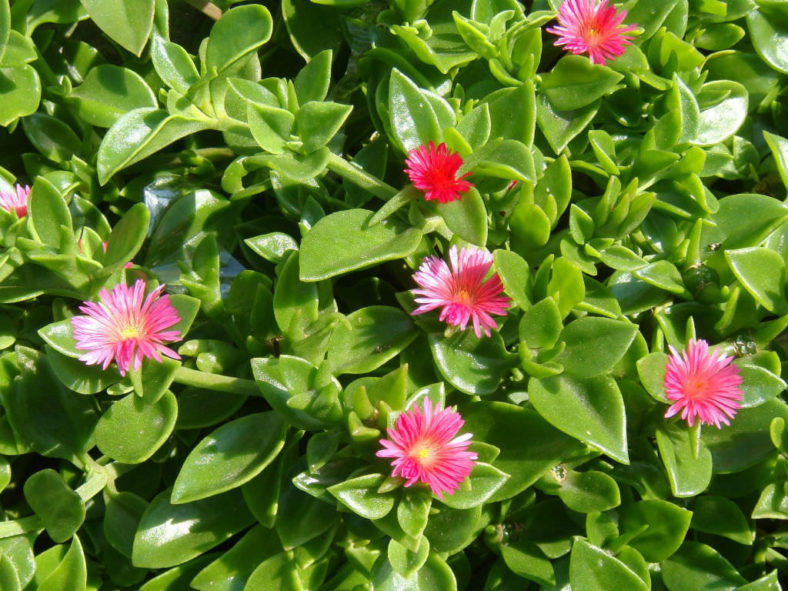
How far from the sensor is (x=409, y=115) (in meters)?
1.11

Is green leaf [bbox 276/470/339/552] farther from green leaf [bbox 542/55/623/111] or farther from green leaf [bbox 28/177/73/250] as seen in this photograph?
green leaf [bbox 542/55/623/111]

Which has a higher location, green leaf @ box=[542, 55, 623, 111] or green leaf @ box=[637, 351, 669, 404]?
green leaf @ box=[542, 55, 623, 111]

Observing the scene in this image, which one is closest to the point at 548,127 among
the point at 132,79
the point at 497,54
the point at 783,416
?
the point at 497,54

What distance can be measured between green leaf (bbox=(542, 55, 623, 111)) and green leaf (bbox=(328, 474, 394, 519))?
24.5 inches

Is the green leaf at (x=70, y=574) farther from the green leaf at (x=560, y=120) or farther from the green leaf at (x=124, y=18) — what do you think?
the green leaf at (x=560, y=120)

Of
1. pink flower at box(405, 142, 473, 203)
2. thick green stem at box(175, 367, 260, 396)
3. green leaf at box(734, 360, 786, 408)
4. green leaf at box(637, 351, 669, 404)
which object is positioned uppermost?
pink flower at box(405, 142, 473, 203)

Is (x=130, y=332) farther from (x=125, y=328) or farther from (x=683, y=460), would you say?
(x=683, y=460)

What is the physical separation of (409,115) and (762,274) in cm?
54

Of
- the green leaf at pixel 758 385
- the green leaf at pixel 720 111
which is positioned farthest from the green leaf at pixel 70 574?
the green leaf at pixel 720 111

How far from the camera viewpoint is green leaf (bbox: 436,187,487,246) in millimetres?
1038

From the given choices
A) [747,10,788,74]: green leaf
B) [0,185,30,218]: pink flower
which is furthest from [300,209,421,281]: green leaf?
[747,10,788,74]: green leaf

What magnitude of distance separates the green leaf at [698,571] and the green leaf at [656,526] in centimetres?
5

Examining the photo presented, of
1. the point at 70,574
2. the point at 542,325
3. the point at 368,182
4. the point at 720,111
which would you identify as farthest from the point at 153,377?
the point at 720,111

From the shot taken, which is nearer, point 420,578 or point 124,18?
point 420,578
